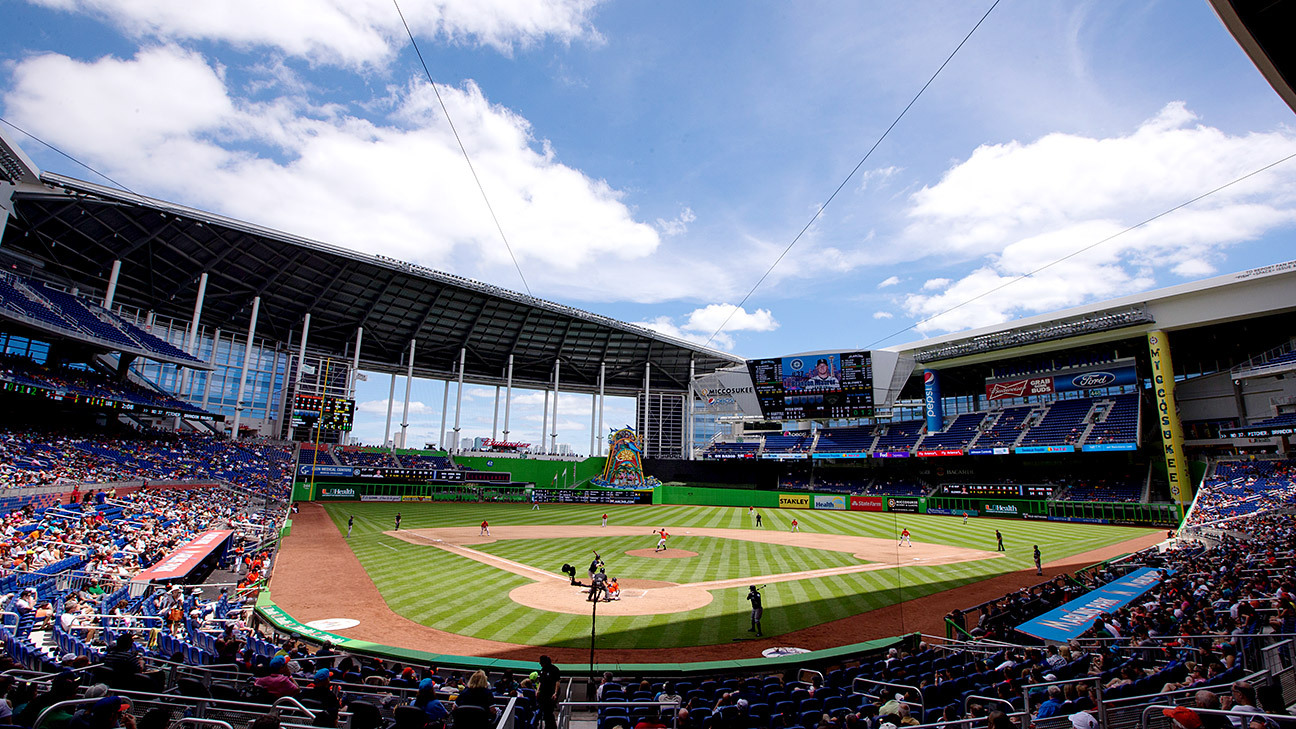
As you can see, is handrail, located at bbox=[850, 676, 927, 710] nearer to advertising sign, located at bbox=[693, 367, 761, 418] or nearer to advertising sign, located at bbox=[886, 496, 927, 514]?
advertising sign, located at bbox=[886, 496, 927, 514]

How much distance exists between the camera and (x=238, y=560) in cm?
2550

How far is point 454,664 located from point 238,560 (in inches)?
687

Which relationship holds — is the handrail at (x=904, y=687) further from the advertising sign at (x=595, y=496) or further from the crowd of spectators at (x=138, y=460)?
the advertising sign at (x=595, y=496)

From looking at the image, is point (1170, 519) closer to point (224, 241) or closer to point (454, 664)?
point (454, 664)

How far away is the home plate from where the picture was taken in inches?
A: 706

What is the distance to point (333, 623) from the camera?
60.3 feet

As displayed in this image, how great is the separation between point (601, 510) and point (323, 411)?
28790 millimetres

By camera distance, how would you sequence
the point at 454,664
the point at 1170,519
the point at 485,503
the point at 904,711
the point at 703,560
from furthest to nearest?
the point at 485,503, the point at 1170,519, the point at 703,560, the point at 454,664, the point at 904,711

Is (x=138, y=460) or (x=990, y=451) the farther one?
(x=990, y=451)

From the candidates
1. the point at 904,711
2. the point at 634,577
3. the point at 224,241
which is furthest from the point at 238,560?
the point at 224,241

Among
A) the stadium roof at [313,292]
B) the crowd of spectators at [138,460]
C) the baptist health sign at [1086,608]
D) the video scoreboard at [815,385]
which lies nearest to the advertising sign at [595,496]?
the video scoreboard at [815,385]

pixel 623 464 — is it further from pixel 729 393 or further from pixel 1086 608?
pixel 1086 608

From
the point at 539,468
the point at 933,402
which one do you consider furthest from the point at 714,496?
the point at 933,402

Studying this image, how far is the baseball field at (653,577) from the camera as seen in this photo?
18.4 m
